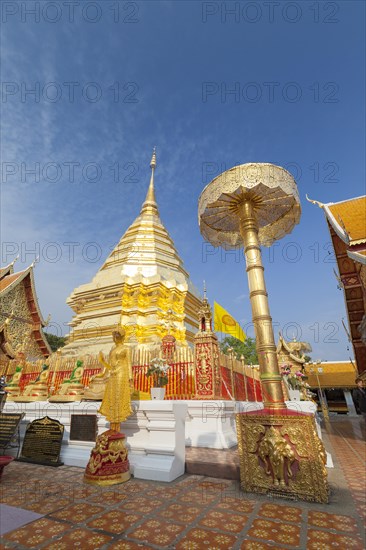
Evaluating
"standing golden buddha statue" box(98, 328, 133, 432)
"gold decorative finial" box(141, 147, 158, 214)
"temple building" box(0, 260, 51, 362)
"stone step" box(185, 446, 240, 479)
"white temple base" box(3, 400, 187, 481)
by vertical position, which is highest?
"gold decorative finial" box(141, 147, 158, 214)

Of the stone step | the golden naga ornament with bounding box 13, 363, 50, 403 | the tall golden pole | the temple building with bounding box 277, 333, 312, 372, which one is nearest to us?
the tall golden pole

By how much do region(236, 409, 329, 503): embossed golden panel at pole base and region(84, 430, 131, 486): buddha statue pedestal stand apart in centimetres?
173

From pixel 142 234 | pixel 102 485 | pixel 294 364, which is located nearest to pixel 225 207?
pixel 102 485

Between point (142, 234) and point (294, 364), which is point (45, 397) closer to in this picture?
point (142, 234)

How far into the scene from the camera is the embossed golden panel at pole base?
3.28 metres

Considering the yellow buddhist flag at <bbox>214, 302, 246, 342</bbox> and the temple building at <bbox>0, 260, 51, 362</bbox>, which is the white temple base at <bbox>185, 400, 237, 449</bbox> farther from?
the temple building at <bbox>0, 260, 51, 362</bbox>

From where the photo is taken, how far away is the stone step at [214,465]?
4129 mm

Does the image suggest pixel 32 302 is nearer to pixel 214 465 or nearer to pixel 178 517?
pixel 214 465

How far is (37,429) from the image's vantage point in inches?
213

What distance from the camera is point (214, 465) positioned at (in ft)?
14.1

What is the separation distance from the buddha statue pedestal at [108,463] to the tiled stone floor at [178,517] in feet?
0.43

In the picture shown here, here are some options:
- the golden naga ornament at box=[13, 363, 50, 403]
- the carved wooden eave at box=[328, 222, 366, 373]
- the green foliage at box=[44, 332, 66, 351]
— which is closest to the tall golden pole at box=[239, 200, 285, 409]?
the golden naga ornament at box=[13, 363, 50, 403]

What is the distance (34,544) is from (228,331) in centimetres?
1005

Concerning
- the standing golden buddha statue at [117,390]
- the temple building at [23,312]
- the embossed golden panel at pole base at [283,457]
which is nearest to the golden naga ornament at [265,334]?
the embossed golden panel at pole base at [283,457]
